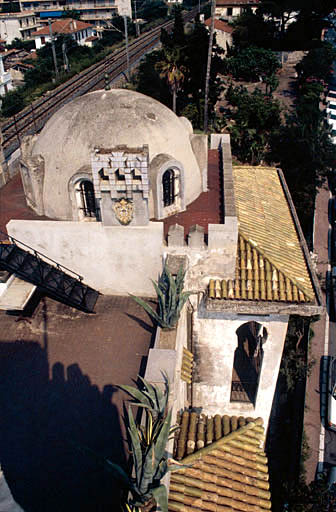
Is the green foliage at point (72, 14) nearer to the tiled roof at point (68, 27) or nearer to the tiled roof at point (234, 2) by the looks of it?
the tiled roof at point (68, 27)

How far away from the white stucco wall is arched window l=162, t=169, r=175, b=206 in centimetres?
538

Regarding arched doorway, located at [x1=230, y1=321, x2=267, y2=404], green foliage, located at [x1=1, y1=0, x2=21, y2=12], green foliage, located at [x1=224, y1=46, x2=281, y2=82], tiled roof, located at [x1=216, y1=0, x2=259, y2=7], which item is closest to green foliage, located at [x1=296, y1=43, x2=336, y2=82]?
green foliage, located at [x1=224, y1=46, x2=281, y2=82]

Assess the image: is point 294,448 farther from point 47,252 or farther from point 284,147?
point 284,147

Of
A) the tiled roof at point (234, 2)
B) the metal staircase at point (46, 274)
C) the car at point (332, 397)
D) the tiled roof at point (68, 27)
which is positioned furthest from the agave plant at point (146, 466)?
the tiled roof at point (68, 27)

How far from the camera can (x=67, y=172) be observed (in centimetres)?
1731

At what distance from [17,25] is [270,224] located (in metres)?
134

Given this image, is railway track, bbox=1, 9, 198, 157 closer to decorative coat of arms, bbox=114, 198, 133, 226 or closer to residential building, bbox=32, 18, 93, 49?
decorative coat of arms, bbox=114, 198, 133, 226

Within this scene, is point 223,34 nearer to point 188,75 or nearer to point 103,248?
point 188,75

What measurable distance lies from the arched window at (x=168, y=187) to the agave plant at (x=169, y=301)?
167 inches

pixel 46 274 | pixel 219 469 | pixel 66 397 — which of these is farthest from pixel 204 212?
pixel 219 469

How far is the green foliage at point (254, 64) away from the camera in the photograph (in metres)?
61.2

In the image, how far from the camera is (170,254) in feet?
54.5

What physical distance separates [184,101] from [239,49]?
28.3 m

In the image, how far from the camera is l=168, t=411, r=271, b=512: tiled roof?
12.7m
